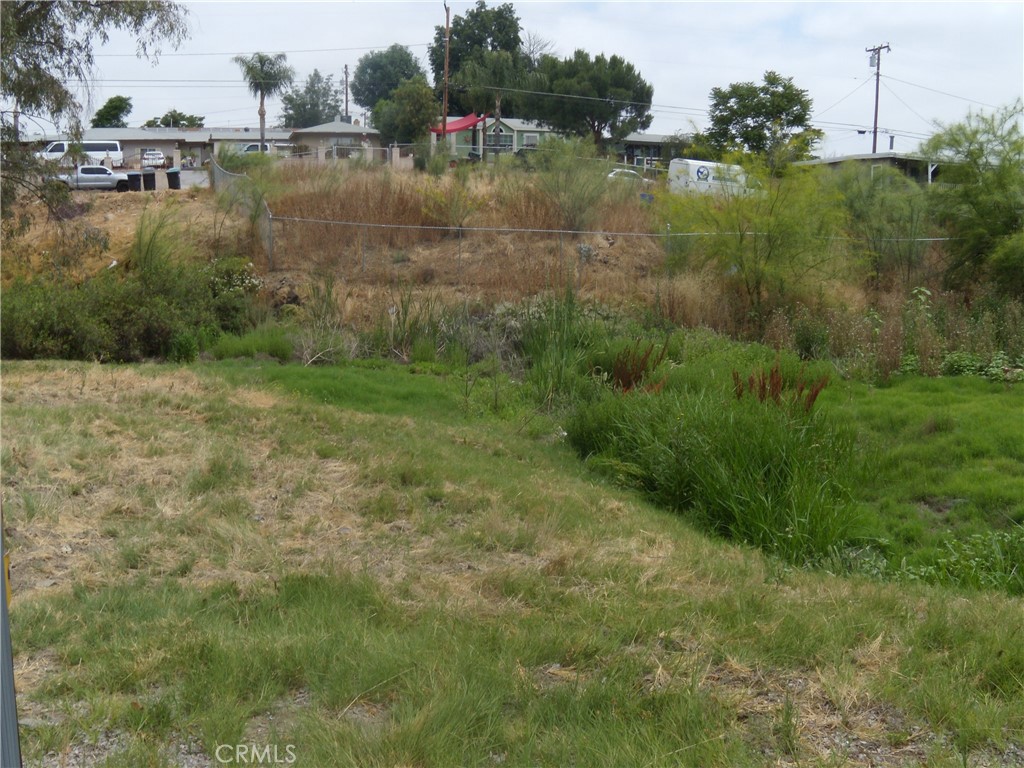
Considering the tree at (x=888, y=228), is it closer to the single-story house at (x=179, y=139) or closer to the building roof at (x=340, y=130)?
the single-story house at (x=179, y=139)

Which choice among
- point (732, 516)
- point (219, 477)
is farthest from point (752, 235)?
point (219, 477)

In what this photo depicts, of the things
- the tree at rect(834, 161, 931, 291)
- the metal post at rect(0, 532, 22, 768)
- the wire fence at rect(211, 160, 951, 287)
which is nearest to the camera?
the metal post at rect(0, 532, 22, 768)

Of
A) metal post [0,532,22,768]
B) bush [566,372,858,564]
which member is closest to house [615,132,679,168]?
bush [566,372,858,564]

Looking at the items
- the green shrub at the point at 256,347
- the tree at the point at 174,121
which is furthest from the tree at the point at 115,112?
the green shrub at the point at 256,347

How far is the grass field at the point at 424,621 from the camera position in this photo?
13.4 feet

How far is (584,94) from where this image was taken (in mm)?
61375

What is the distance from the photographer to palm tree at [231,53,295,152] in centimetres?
5534

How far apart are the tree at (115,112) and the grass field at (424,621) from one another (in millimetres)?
73695

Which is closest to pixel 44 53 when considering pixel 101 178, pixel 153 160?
pixel 101 178

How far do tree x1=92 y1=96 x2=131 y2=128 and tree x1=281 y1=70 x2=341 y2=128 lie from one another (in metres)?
13.4

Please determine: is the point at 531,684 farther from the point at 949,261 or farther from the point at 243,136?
the point at 243,136

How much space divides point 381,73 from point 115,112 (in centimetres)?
2217

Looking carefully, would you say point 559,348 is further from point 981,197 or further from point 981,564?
point 981,197

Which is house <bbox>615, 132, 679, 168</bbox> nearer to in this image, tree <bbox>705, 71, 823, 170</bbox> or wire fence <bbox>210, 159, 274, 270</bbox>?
tree <bbox>705, 71, 823, 170</bbox>
